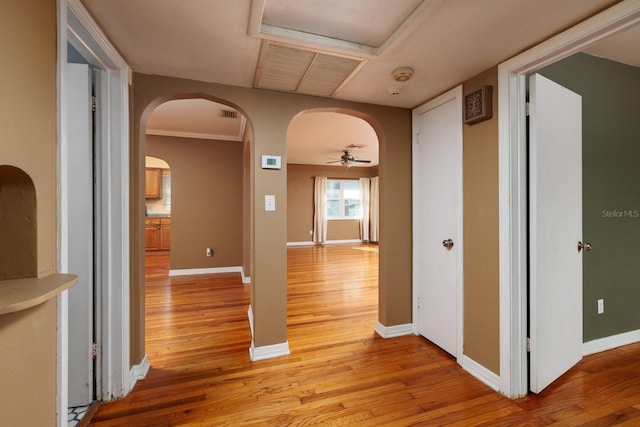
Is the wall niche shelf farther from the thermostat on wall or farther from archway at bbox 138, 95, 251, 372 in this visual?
archway at bbox 138, 95, 251, 372

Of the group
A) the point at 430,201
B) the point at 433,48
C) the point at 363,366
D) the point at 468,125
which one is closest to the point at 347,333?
the point at 363,366

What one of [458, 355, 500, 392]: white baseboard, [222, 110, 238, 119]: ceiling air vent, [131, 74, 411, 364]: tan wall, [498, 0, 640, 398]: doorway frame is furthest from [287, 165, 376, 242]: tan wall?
[498, 0, 640, 398]: doorway frame

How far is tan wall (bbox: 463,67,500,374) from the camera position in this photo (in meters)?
1.84

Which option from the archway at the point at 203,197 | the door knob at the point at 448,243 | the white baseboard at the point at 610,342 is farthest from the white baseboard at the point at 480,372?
the archway at the point at 203,197

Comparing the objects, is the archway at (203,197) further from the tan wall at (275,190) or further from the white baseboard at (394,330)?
the white baseboard at (394,330)

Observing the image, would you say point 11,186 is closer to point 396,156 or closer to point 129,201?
point 129,201

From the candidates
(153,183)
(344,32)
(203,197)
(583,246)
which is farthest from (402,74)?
(153,183)

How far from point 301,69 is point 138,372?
7.90 ft

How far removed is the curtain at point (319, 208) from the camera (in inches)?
330

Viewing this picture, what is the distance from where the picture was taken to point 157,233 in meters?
7.25

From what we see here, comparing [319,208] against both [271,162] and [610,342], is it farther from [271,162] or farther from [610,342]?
[610,342]

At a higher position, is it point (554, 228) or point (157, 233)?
point (554, 228)

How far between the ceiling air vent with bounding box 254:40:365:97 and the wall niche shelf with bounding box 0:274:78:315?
1488mm

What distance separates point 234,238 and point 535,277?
442cm
